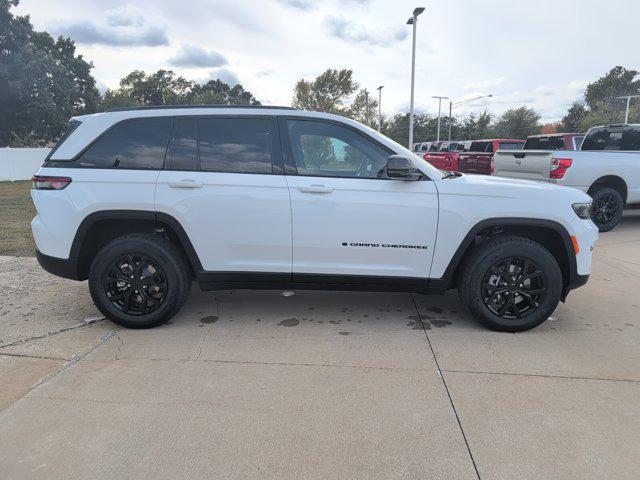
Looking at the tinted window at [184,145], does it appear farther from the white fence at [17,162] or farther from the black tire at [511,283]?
the white fence at [17,162]

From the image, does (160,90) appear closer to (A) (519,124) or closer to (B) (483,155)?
(A) (519,124)

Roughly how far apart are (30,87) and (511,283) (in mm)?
33545

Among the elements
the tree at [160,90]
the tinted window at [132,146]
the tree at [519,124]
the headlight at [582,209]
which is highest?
the tree at [160,90]

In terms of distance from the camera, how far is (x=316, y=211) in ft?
12.5

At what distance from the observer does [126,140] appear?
3943 mm

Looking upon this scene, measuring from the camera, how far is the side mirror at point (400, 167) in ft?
12.0

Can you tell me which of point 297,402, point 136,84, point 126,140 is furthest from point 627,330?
point 136,84

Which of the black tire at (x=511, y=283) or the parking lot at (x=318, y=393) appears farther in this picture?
the black tire at (x=511, y=283)

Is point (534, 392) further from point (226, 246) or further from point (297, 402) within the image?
point (226, 246)

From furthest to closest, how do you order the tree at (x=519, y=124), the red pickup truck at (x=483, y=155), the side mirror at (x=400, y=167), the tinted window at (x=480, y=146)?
the tree at (x=519, y=124)
the tinted window at (x=480, y=146)
the red pickup truck at (x=483, y=155)
the side mirror at (x=400, y=167)

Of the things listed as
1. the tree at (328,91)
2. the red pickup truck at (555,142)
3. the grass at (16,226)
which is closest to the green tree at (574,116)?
the tree at (328,91)

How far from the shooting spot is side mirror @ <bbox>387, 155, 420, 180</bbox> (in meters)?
3.66

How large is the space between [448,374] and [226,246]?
6.60 feet

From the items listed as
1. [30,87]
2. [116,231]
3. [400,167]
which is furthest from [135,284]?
[30,87]
